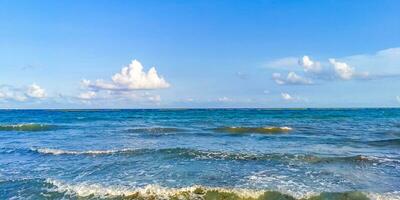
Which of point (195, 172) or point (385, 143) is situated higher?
point (385, 143)

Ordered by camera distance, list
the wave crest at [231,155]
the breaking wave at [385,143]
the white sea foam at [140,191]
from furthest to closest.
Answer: the breaking wave at [385,143]
the wave crest at [231,155]
the white sea foam at [140,191]

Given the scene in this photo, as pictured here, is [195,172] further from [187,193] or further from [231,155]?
[231,155]

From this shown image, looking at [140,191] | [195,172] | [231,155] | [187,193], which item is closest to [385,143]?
[231,155]

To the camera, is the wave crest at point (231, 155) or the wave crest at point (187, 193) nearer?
the wave crest at point (187, 193)

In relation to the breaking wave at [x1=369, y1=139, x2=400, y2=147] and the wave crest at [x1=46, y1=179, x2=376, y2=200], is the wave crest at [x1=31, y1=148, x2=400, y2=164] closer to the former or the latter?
the wave crest at [x1=46, y1=179, x2=376, y2=200]

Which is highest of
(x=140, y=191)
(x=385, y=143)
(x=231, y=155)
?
(x=385, y=143)

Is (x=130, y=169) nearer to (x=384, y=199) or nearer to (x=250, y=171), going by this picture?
(x=250, y=171)

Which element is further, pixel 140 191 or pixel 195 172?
pixel 195 172

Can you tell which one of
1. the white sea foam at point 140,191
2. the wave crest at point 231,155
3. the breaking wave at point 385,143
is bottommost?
the white sea foam at point 140,191

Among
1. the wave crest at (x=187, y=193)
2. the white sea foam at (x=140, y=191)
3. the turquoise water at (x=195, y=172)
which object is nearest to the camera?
the wave crest at (x=187, y=193)

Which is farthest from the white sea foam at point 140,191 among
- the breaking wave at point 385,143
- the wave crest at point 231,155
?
the breaking wave at point 385,143

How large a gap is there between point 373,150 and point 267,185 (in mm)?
11273

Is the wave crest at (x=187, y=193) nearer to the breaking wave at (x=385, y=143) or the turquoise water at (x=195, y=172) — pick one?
the turquoise water at (x=195, y=172)

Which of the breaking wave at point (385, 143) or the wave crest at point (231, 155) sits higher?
the breaking wave at point (385, 143)
